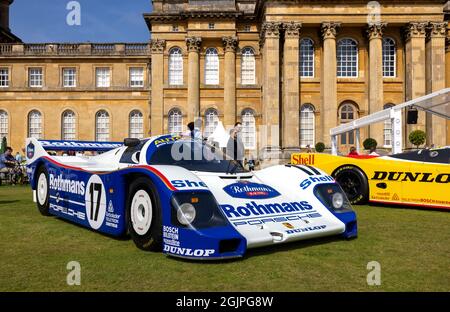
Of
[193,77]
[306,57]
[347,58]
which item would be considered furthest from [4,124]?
[347,58]

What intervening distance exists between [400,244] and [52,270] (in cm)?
374

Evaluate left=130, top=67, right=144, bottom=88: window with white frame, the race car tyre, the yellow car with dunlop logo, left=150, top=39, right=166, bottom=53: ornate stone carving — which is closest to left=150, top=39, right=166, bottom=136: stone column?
left=150, top=39, right=166, bottom=53: ornate stone carving

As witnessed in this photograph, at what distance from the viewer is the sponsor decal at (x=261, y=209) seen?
3918mm

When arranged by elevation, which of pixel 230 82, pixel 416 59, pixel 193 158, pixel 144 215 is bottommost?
pixel 144 215

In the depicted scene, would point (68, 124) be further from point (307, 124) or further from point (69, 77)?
point (307, 124)

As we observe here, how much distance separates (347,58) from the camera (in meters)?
27.2

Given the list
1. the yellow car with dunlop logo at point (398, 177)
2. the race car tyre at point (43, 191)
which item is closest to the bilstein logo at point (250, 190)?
the yellow car with dunlop logo at point (398, 177)

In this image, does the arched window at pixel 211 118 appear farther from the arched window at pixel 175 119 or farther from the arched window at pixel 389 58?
the arched window at pixel 389 58

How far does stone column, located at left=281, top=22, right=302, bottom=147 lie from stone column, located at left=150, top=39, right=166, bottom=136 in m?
9.64

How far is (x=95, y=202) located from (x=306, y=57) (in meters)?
24.7

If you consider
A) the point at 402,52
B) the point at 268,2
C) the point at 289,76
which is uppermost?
the point at 268,2
